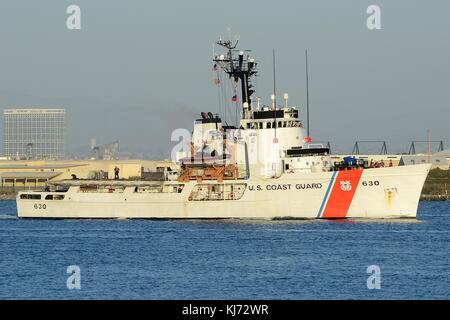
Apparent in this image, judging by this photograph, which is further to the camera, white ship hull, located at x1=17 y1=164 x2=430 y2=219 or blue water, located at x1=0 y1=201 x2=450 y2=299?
white ship hull, located at x1=17 y1=164 x2=430 y2=219

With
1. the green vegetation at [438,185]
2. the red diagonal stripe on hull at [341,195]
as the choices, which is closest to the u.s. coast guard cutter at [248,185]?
the red diagonal stripe on hull at [341,195]

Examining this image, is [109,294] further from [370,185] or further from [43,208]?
[43,208]

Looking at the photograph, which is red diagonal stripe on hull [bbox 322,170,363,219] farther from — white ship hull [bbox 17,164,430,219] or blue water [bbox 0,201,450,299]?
blue water [bbox 0,201,450,299]

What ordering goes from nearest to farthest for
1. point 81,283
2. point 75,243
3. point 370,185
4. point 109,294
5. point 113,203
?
point 109,294, point 81,283, point 75,243, point 370,185, point 113,203

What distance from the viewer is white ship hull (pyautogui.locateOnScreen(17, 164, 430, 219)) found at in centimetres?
6153

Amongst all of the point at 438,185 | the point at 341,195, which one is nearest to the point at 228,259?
the point at 341,195

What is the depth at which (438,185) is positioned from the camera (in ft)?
410

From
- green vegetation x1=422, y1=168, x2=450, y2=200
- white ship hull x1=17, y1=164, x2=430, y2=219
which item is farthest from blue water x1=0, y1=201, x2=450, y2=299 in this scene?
green vegetation x1=422, y1=168, x2=450, y2=200

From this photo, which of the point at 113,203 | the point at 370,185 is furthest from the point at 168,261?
the point at 113,203

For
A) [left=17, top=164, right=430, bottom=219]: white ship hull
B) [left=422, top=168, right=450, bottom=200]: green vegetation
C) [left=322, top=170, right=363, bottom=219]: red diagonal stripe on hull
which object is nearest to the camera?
[left=322, top=170, right=363, bottom=219]: red diagonal stripe on hull

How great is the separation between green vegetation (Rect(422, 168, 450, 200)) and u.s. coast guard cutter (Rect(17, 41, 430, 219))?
55.6 meters

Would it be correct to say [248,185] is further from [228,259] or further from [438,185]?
[438,185]
